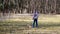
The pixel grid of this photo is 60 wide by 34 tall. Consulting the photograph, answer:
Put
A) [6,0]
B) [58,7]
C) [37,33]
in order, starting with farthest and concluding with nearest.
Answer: [58,7], [6,0], [37,33]

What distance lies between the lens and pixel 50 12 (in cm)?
6612

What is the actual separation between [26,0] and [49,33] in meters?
50.4

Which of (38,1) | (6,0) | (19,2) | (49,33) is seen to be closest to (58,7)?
(38,1)

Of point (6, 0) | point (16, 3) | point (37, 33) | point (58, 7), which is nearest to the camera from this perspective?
point (37, 33)

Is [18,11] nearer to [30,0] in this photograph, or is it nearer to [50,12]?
[30,0]

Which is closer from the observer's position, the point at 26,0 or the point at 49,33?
the point at 49,33

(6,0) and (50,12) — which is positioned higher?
(6,0)

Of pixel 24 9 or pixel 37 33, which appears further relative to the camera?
pixel 24 9

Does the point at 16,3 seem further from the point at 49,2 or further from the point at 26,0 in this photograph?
the point at 49,2

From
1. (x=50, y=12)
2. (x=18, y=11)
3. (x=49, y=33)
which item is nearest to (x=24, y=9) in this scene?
(x=18, y=11)

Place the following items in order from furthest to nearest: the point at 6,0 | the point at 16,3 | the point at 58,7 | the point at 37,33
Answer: the point at 58,7 < the point at 16,3 < the point at 6,0 < the point at 37,33

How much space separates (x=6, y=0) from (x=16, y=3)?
33.8ft

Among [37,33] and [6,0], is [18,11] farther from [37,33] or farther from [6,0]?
[37,33]

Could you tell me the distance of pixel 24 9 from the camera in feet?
217
